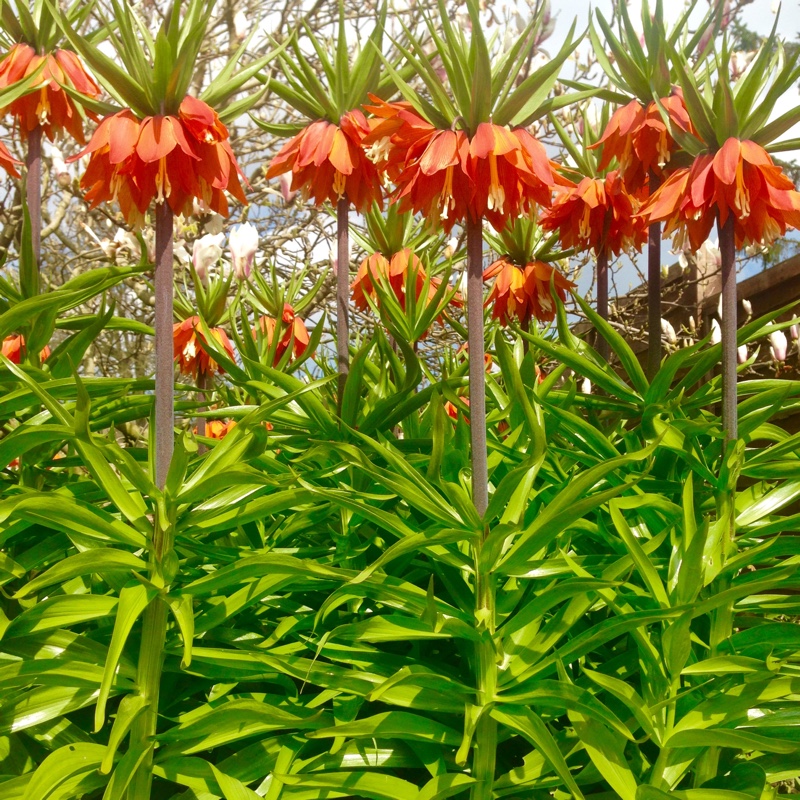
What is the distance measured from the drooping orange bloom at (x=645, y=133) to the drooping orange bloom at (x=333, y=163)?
1.37 ft

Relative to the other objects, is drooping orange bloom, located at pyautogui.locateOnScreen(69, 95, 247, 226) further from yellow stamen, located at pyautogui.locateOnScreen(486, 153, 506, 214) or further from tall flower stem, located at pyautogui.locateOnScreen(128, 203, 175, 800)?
yellow stamen, located at pyautogui.locateOnScreen(486, 153, 506, 214)

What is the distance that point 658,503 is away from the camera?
1258 millimetres

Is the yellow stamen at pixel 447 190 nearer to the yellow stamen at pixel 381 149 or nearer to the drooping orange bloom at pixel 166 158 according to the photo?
the yellow stamen at pixel 381 149

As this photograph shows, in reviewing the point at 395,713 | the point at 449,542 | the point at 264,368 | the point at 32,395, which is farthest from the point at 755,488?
the point at 32,395

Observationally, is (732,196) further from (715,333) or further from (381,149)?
(715,333)

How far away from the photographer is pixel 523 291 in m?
2.00

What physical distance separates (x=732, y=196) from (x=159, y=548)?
959 mm

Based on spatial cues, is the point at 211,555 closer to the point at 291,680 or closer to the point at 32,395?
the point at 291,680

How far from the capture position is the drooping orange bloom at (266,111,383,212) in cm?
148

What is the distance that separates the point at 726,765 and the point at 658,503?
1.27 feet

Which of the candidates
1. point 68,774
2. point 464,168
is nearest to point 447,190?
point 464,168

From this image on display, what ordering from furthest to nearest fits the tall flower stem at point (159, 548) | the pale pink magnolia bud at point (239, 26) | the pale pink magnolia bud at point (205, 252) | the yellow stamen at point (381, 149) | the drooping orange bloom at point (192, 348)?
the pale pink magnolia bud at point (239, 26) → the pale pink magnolia bud at point (205, 252) → the drooping orange bloom at point (192, 348) → the yellow stamen at point (381, 149) → the tall flower stem at point (159, 548)

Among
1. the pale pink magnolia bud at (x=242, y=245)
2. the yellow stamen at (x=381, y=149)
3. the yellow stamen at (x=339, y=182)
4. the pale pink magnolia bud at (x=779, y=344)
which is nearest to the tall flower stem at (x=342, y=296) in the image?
the yellow stamen at (x=339, y=182)

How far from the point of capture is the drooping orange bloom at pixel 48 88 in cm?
146
